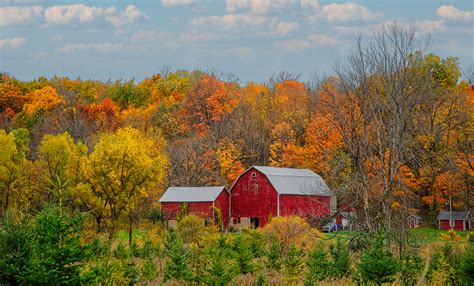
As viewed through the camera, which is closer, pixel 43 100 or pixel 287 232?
pixel 287 232

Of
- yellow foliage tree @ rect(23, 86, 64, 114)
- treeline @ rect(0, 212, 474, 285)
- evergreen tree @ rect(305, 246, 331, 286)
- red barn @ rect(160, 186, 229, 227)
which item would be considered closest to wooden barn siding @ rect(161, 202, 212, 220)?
red barn @ rect(160, 186, 229, 227)

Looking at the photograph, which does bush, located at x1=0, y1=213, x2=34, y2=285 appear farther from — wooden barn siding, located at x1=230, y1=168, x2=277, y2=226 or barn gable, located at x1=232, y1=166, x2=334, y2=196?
wooden barn siding, located at x1=230, y1=168, x2=277, y2=226

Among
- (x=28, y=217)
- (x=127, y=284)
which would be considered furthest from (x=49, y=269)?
(x=127, y=284)

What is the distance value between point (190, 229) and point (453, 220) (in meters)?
25.6

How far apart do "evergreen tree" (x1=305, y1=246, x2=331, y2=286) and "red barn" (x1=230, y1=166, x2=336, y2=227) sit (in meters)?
30.0

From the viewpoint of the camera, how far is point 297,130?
65.8 metres

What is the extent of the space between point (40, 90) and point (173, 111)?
18.6 meters

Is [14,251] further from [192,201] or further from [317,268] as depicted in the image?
[192,201]

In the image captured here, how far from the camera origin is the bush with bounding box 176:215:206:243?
1446 inches

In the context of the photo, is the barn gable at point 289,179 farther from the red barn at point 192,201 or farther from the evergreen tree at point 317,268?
the evergreen tree at point 317,268

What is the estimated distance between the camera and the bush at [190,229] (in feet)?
120

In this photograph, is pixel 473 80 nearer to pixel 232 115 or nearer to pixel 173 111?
pixel 232 115

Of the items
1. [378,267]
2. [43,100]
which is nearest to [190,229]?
[378,267]

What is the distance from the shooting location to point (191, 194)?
54688 millimetres
